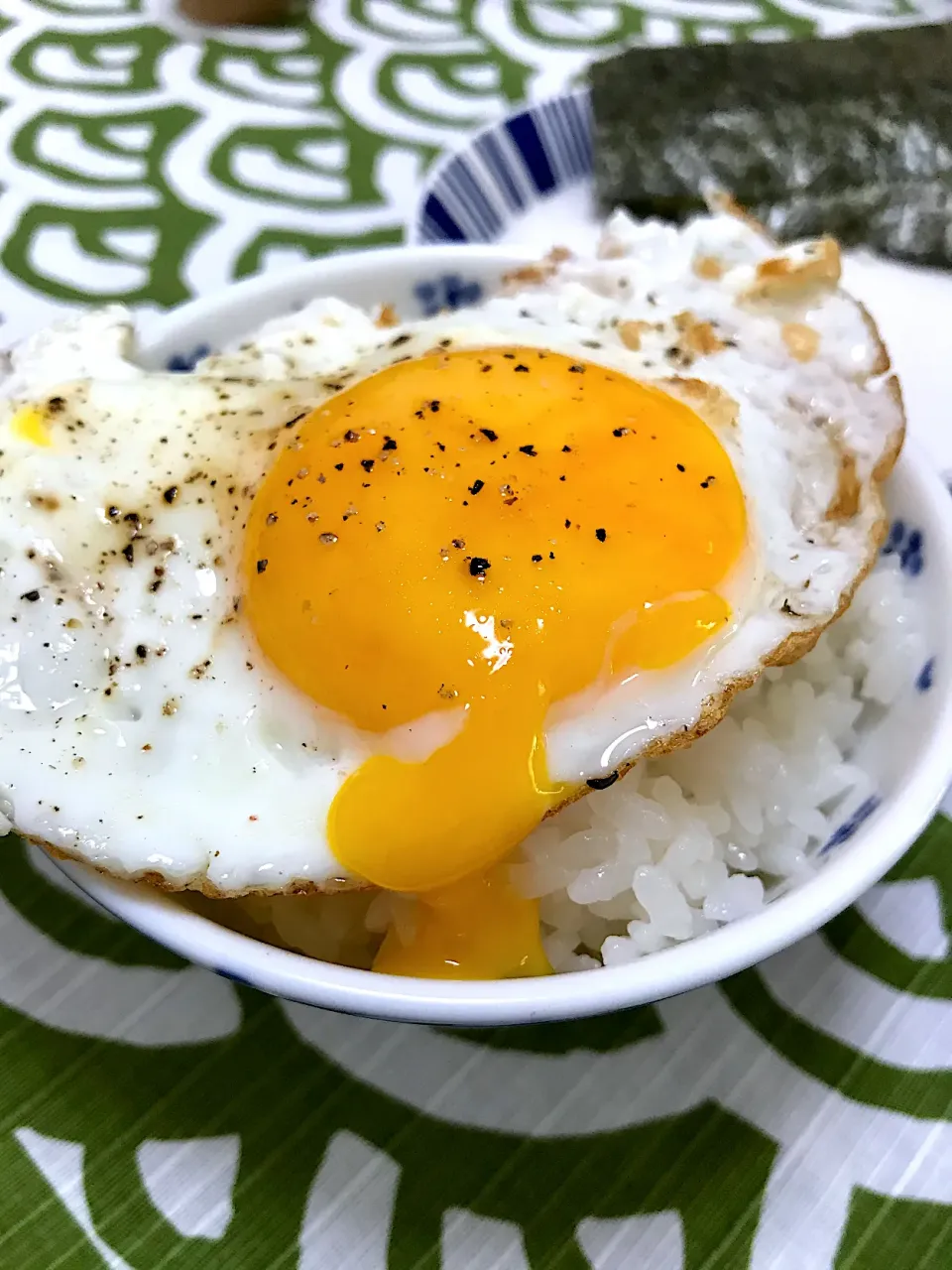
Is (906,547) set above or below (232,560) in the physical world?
below

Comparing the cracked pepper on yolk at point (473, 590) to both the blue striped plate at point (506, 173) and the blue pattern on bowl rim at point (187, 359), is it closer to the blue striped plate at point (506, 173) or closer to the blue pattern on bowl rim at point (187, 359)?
the blue pattern on bowl rim at point (187, 359)

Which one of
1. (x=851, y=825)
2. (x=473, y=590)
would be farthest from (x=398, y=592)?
(x=851, y=825)

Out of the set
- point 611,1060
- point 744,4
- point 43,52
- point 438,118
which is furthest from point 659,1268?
point 744,4

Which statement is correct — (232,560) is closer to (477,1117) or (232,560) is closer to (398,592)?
(398,592)

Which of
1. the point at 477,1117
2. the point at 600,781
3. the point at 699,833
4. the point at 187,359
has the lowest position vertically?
the point at 477,1117

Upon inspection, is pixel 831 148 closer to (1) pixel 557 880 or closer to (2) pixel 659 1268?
(1) pixel 557 880

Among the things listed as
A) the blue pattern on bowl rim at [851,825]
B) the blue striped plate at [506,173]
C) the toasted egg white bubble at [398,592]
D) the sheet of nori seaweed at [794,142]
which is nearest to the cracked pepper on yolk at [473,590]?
the toasted egg white bubble at [398,592]

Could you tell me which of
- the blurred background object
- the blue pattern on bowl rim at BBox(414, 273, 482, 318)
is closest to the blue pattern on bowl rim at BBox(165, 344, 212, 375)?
the blue pattern on bowl rim at BBox(414, 273, 482, 318)
